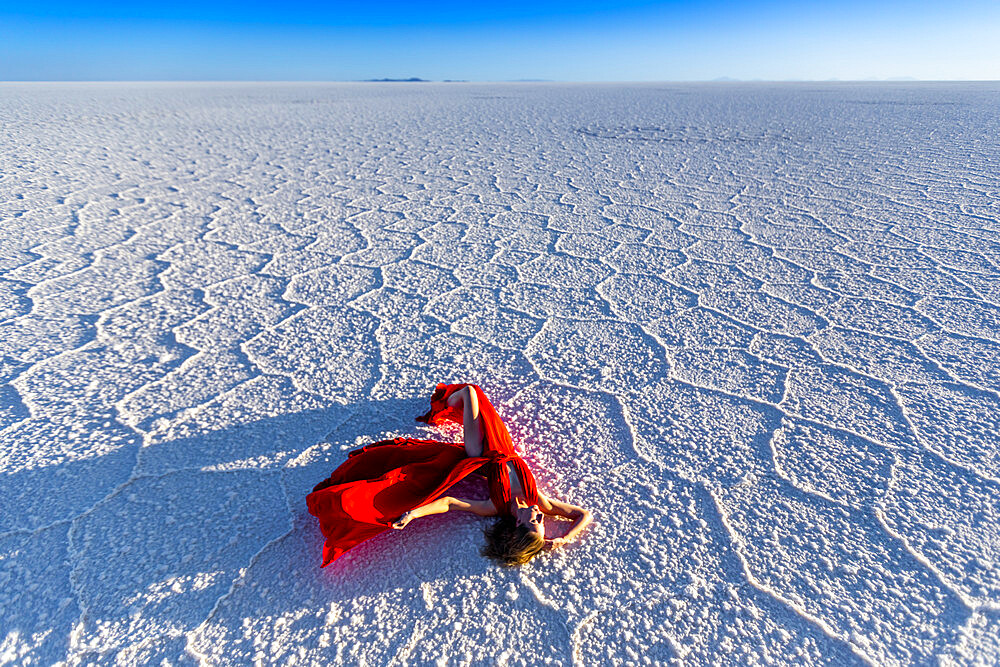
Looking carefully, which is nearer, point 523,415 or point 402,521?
point 402,521

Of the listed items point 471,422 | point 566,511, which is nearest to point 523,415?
point 471,422

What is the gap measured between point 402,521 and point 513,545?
0.24 metres

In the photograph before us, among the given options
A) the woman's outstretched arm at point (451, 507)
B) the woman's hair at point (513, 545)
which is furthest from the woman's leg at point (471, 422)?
the woman's hair at point (513, 545)

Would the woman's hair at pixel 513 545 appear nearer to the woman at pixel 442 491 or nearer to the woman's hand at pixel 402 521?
the woman at pixel 442 491

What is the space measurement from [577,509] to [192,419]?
42.5 inches

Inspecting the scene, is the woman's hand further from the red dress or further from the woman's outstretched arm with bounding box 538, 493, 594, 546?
the woman's outstretched arm with bounding box 538, 493, 594, 546

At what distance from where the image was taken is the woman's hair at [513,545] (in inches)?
49.4

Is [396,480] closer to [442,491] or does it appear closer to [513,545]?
[442,491]

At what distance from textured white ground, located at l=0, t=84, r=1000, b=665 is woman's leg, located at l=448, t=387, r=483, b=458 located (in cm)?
10

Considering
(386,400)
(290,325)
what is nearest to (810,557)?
(386,400)

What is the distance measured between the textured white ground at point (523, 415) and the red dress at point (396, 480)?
6 centimetres

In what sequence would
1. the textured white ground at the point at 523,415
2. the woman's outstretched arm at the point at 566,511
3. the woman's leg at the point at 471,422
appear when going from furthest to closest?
the woman's leg at the point at 471,422
the woman's outstretched arm at the point at 566,511
the textured white ground at the point at 523,415

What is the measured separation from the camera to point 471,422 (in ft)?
5.00

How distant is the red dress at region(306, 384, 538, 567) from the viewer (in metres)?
1.28
